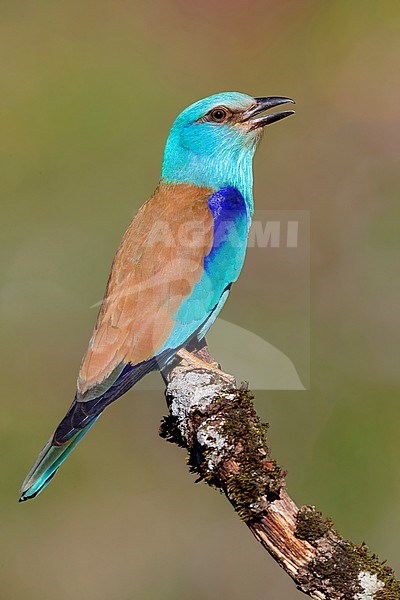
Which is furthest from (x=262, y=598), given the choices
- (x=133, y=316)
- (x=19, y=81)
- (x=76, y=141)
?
(x=19, y=81)

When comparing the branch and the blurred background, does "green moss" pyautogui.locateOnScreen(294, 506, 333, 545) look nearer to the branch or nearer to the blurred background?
the branch

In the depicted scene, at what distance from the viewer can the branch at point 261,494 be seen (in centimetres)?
269

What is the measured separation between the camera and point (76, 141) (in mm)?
7516

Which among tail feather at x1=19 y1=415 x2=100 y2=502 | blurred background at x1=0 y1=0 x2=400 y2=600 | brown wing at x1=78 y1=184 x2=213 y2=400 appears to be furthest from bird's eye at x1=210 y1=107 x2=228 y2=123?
blurred background at x1=0 y1=0 x2=400 y2=600

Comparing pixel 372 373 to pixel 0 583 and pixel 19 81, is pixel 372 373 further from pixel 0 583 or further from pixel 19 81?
pixel 19 81

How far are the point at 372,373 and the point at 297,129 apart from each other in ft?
7.45

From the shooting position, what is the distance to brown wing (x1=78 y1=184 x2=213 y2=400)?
3.27 m

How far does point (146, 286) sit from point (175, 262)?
0.47 ft

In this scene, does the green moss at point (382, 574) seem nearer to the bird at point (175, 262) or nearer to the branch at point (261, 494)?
the branch at point (261, 494)

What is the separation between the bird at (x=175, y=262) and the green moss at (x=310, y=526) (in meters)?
0.75

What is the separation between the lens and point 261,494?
Answer: 9.06 ft

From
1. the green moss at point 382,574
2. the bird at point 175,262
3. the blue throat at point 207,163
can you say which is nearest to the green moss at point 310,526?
the green moss at point 382,574

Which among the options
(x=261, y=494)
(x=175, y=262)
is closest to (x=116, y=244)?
(x=175, y=262)

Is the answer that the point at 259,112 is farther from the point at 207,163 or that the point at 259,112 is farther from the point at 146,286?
the point at 146,286
